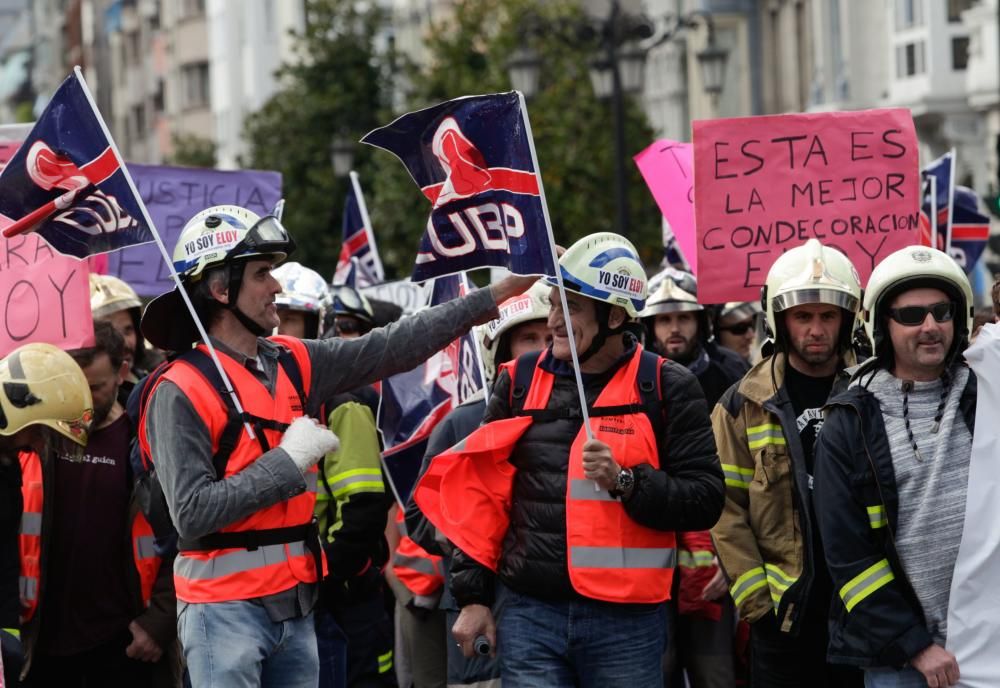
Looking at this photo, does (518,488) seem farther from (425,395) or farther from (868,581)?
(425,395)

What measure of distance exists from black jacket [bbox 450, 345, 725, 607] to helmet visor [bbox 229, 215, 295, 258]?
34.0 inches

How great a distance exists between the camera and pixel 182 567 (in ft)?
17.7

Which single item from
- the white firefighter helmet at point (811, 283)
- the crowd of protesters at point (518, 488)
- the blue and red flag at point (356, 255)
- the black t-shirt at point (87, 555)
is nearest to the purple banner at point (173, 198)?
the blue and red flag at point (356, 255)

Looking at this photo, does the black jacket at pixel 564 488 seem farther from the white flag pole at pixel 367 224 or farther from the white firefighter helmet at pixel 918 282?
the white flag pole at pixel 367 224

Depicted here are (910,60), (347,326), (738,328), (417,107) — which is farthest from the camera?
(910,60)

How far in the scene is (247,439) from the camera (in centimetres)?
532

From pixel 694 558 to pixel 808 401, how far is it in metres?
0.65

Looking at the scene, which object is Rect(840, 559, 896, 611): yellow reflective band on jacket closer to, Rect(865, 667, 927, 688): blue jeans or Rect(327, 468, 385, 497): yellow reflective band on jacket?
Rect(865, 667, 927, 688): blue jeans

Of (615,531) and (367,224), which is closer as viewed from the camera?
(615,531)

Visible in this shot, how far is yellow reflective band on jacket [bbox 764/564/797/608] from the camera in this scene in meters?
5.95

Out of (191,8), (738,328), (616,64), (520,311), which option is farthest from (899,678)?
(191,8)

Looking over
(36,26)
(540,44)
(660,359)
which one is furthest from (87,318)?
(36,26)

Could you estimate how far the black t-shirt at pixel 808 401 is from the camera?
6078 millimetres

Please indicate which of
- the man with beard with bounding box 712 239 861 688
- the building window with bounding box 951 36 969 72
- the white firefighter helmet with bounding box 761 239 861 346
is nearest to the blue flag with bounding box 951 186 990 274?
the white firefighter helmet with bounding box 761 239 861 346
